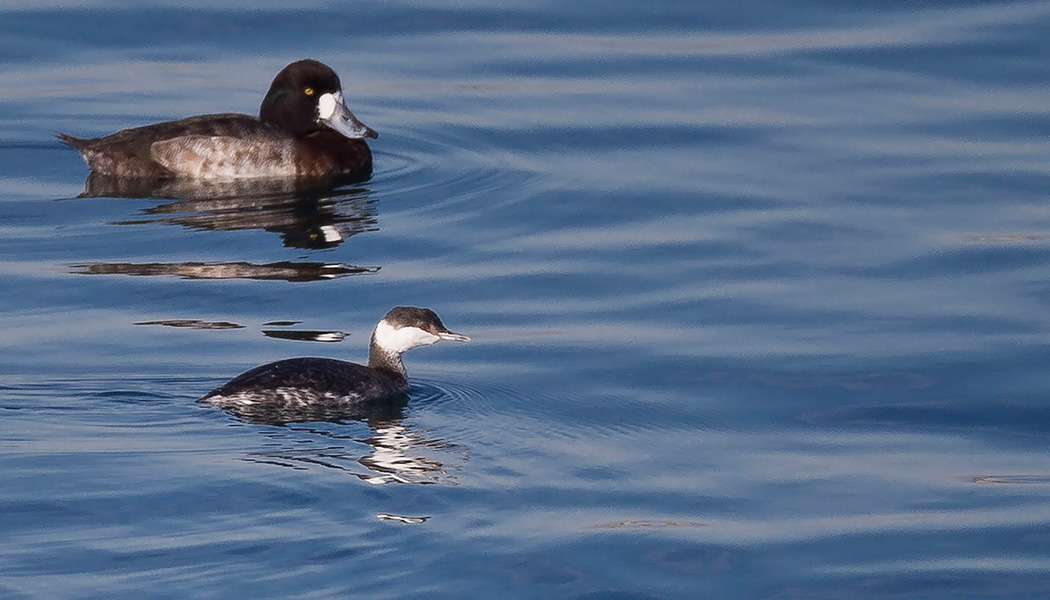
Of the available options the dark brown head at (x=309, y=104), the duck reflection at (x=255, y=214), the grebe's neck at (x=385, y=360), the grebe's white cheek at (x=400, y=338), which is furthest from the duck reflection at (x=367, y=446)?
the dark brown head at (x=309, y=104)

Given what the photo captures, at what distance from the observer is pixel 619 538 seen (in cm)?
934

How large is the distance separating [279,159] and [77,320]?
480 centimetres

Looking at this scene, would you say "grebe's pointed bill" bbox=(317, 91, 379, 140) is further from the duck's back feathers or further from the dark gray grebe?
the duck's back feathers

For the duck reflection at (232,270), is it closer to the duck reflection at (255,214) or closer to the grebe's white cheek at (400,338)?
the duck reflection at (255,214)

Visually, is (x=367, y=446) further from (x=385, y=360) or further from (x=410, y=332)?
(x=410, y=332)

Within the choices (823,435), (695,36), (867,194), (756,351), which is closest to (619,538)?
(823,435)

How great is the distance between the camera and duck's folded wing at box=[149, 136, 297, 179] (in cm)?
1661

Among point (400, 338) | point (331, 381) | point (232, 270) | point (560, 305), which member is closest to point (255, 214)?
point (232, 270)

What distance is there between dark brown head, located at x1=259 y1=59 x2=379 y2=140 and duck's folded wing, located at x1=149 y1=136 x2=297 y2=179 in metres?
0.41

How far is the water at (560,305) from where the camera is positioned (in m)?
9.26

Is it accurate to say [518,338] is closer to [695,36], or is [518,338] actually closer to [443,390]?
[443,390]

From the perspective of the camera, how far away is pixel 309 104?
17.5m

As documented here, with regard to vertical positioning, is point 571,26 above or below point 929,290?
above

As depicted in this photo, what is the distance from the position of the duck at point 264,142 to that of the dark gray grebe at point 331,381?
5433mm
